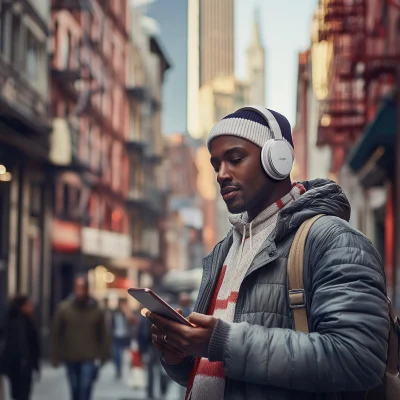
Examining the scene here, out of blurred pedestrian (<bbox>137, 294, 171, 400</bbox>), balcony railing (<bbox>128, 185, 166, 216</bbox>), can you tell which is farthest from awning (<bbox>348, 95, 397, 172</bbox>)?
balcony railing (<bbox>128, 185, 166, 216</bbox>)

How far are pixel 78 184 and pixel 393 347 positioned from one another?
2896 cm

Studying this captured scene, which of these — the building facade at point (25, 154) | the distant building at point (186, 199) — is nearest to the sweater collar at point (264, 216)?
the building facade at point (25, 154)

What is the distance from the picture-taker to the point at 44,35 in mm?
24500

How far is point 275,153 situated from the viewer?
9.29 feet

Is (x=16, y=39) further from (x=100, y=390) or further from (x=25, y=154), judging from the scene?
(x=100, y=390)

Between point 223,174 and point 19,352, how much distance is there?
8.08m

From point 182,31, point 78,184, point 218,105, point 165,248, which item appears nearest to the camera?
point 182,31

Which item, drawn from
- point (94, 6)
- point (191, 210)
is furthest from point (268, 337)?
point (191, 210)

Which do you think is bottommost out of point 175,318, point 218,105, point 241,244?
point 175,318

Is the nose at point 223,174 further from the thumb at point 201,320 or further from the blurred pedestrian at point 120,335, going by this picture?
the blurred pedestrian at point 120,335

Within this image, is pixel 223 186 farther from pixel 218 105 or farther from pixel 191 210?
pixel 218 105

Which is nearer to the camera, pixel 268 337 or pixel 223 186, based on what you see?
pixel 268 337

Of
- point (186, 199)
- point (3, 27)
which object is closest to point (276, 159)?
point (3, 27)

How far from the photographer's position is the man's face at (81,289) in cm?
1116
